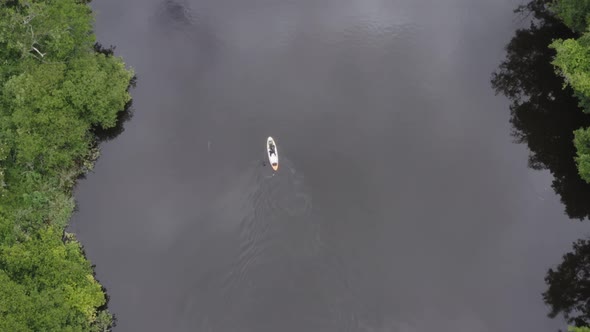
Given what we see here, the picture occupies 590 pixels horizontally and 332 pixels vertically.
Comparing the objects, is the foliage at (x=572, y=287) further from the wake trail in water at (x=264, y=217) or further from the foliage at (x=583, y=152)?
the wake trail in water at (x=264, y=217)

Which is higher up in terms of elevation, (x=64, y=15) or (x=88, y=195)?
(x=64, y=15)

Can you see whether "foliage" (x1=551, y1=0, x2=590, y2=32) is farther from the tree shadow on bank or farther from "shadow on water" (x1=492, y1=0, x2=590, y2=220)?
the tree shadow on bank

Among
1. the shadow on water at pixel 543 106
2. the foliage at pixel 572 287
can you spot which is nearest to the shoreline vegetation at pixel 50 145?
the foliage at pixel 572 287

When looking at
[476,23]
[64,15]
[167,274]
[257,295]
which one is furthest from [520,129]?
[64,15]

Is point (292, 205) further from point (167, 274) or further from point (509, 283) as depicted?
point (509, 283)

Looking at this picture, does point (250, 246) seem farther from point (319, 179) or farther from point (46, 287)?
point (46, 287)

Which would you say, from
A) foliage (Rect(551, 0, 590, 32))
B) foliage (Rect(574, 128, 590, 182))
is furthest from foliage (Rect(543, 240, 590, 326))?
foliage (Rect(551, 0, 590, 32))

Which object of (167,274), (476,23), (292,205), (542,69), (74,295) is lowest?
(74,295)
